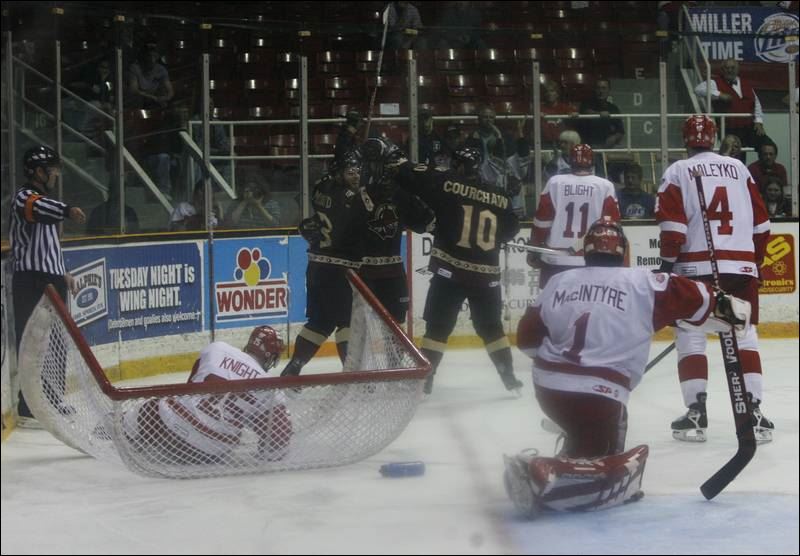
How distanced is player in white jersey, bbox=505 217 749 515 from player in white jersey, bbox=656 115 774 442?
824 millimetres

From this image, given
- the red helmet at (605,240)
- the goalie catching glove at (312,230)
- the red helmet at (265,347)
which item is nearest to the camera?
the red helmet at (605,240)

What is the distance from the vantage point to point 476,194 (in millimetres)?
5449

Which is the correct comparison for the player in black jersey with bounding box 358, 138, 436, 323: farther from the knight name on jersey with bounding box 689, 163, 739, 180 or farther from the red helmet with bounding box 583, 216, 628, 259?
the red helmet with bounding box 583, 216, 628, 259

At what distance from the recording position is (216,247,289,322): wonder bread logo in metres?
6.91

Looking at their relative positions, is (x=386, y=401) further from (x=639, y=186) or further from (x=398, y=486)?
(x=639, y=186)

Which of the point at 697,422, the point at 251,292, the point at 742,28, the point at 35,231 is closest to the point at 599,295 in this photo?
the point at 697,422

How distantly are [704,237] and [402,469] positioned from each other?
1.29m

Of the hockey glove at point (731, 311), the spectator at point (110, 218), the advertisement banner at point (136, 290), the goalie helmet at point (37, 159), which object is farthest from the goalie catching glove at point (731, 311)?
the spectator at point (110, 218)

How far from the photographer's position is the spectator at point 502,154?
751 centimetres

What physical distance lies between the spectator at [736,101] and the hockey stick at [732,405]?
3.52 metres

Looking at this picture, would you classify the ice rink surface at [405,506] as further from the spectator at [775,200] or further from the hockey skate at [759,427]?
the spectator at [775,200]

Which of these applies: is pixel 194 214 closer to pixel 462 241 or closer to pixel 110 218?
pixel 110 218

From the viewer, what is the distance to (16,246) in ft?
16.9

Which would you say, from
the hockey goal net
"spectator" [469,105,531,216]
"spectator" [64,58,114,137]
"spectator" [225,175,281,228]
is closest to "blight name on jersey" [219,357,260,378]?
the hockey goal net
